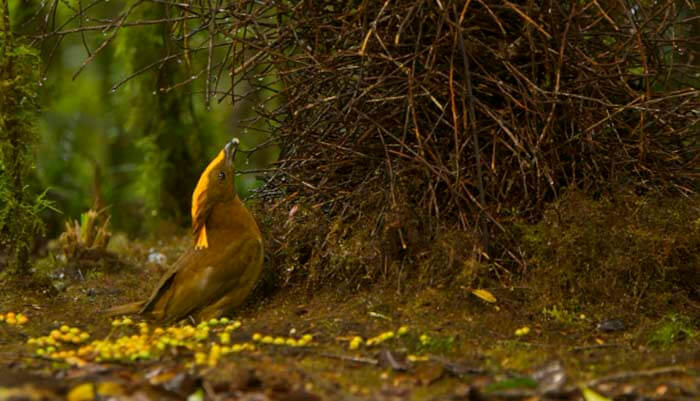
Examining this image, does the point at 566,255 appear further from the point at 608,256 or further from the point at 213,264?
the point at 213,264

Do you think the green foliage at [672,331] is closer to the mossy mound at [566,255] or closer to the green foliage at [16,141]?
the mossy mound at [566,255]

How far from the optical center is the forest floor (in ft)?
9.02

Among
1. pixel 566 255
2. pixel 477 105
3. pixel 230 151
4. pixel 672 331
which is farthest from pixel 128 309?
pixel 672 331

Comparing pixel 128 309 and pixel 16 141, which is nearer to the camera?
pixel 128 309

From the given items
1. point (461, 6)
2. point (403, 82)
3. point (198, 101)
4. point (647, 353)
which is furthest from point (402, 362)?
point (198, 101)

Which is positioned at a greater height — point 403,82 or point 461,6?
point 461,6

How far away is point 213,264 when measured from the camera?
12.4 feet

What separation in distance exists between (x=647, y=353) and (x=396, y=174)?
116 centimetres

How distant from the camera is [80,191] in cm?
843

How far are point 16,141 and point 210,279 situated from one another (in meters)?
1.19

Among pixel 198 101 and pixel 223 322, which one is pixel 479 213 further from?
pixel 198 101

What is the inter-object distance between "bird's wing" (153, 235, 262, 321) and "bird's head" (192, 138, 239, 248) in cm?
10

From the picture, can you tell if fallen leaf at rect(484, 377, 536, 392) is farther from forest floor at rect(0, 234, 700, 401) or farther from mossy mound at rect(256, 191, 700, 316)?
mossy mound at rect(256, 191, 700, 316)

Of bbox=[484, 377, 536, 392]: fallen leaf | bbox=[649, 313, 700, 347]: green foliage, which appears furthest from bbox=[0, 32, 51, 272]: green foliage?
bbox=[649, 313, 700, 347]: green foliage
